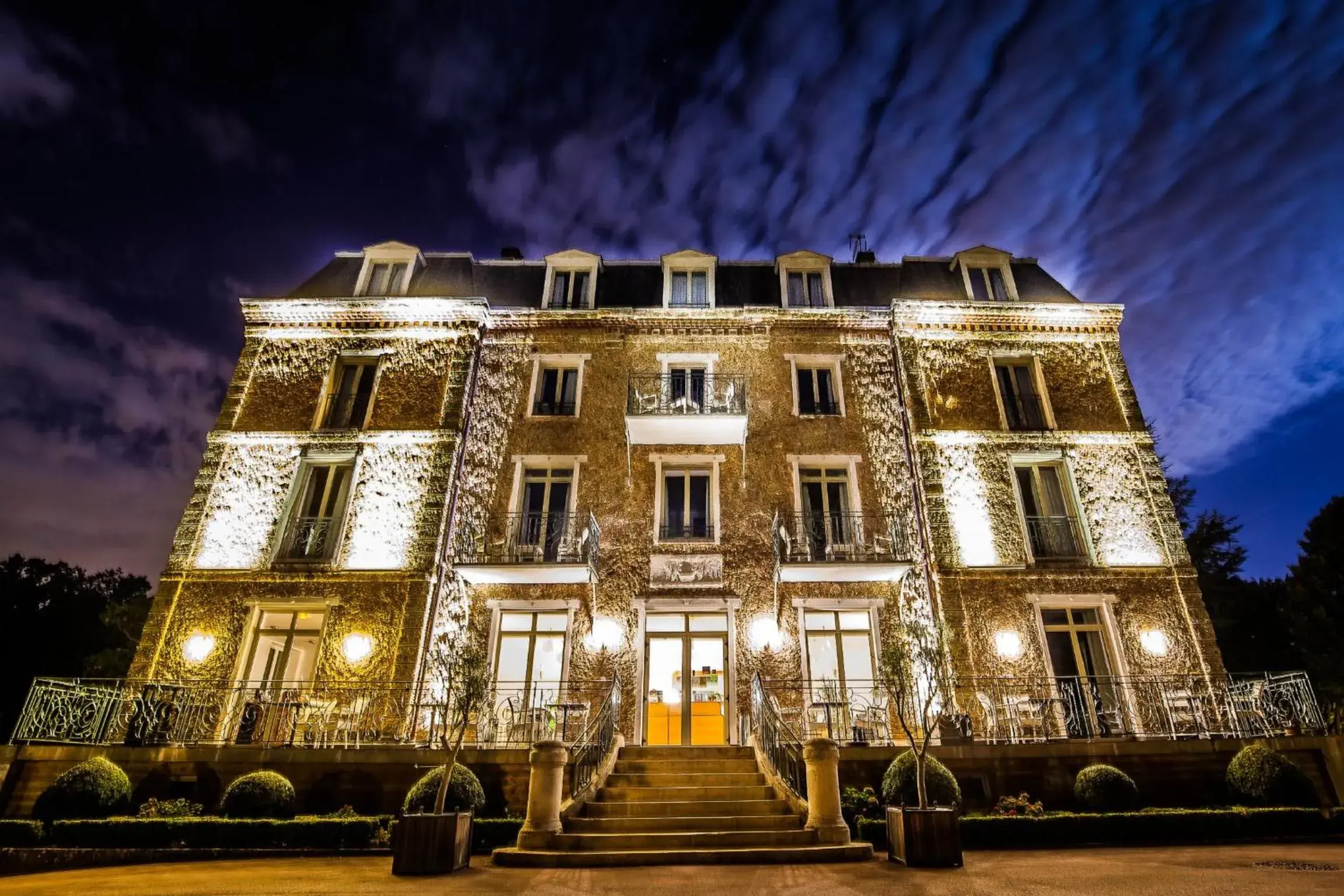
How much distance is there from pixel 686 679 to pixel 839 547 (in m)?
4.15

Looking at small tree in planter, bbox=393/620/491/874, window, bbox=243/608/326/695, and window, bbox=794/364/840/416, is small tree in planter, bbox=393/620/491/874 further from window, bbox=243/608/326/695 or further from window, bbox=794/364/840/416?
window, bbox=794/364/840/416

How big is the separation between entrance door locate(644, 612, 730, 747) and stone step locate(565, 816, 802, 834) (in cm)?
380

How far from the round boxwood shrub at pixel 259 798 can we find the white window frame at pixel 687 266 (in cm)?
1257

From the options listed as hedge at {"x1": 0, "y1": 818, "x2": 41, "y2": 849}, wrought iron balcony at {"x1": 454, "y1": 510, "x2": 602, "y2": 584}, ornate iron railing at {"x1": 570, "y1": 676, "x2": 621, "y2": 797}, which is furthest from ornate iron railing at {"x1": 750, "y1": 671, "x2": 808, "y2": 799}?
hedge at {"x1": 0, "y1": 818, "x2": 41, "y2": 849}

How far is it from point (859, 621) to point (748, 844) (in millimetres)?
6128

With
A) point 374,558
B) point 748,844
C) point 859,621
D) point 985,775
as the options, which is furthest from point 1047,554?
point 374,558

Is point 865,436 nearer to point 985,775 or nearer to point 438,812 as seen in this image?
point 985,775

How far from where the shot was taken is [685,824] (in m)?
8.95

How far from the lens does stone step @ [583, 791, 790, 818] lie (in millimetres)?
9258

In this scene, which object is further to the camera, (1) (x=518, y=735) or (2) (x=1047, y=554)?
(2) (x=1047, y=554)

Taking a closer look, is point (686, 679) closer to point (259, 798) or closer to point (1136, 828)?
point (259, 798)

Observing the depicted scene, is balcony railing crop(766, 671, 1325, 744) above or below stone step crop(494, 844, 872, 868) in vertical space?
above

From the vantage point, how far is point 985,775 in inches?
414

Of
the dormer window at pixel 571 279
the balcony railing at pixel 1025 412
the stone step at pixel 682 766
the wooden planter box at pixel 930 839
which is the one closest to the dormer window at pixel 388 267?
the dormer window at pixel 571 279
